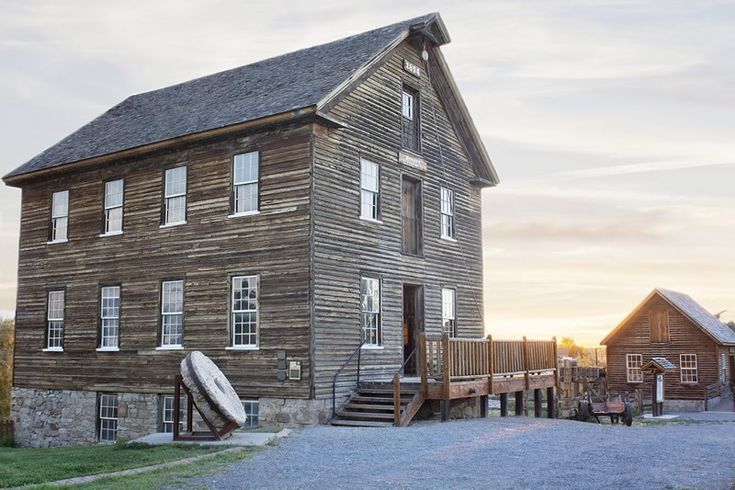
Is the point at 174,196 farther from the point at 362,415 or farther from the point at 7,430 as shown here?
the point at 7,430

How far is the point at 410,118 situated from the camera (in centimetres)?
2495

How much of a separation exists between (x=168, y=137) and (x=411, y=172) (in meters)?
7.12

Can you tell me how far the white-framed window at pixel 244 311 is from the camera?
2095 centimetres

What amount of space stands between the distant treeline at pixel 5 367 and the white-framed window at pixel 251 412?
25193 mm

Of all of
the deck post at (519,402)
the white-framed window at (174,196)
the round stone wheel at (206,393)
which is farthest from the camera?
the deck post at (519,402)

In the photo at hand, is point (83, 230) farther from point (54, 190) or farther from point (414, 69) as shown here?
point (414, 69)

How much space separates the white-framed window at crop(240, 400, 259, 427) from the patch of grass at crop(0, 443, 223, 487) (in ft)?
13.6

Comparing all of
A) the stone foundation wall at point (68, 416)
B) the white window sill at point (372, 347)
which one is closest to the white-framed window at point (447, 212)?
the white window sill at point (372, 347)

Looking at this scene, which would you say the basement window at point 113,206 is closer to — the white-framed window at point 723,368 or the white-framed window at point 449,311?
the white-framed window at point 449,311

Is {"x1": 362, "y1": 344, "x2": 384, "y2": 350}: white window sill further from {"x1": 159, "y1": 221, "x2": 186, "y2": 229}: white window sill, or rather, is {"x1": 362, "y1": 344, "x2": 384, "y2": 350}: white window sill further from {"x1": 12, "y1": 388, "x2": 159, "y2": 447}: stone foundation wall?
{"x1": 12, "y1": 388, "x2": 159, "y2": 447}: stone foundation wall

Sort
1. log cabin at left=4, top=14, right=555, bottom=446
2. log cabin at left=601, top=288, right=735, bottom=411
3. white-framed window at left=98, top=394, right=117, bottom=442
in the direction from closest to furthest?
log cabin at left=4, top=14, right=555, bottom=446 → white-framed window at left=98, top=394, right=117, bottom=442 → log cabin at left=601, top=288, right=735, bottom=411

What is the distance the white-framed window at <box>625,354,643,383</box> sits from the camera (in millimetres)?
44250

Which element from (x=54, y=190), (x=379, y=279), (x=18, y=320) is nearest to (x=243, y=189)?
(x=379, y=279)

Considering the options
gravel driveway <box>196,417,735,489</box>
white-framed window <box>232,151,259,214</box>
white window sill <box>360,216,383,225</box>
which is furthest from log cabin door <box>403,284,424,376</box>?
white-framed window <box>232,151,259,214</box>
